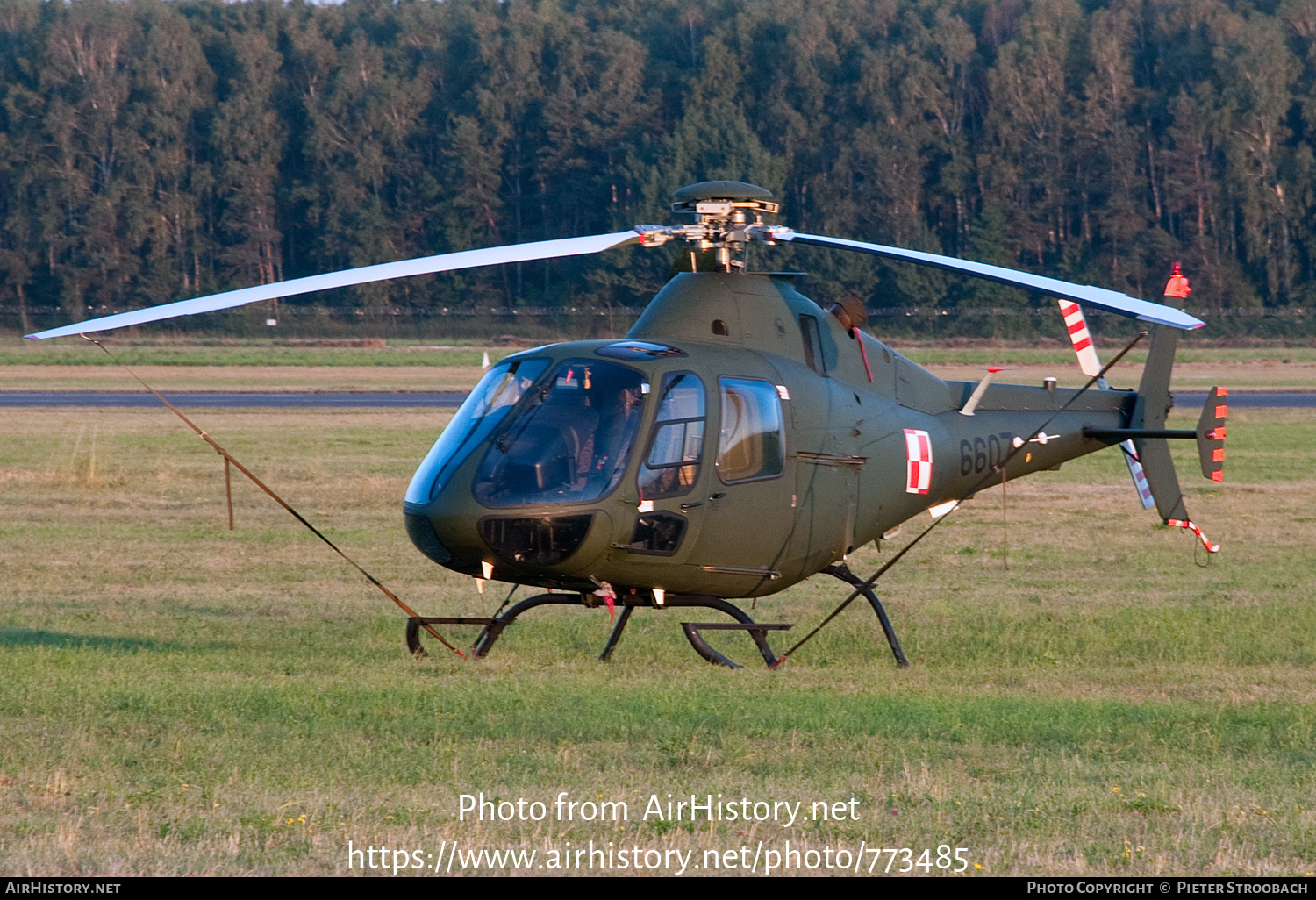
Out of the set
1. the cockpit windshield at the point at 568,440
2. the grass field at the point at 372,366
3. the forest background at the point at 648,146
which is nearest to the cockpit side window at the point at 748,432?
the cockpit windshield at the point at 568,440

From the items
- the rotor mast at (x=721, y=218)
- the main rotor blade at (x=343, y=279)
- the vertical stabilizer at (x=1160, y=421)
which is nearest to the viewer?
the main rotor blade at (x=343, y=279)

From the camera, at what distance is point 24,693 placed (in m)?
8.31

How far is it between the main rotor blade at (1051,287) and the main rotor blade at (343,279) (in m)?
1.43

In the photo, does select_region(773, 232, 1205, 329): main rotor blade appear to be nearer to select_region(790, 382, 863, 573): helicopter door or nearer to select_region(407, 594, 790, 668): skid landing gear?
select_region(790, 382, 863, 573): helicopter door

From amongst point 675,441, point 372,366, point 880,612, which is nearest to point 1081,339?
point 880,612

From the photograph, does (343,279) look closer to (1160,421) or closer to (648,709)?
(648,709)

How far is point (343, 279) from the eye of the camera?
821cm

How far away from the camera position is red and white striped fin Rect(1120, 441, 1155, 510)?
12.9m

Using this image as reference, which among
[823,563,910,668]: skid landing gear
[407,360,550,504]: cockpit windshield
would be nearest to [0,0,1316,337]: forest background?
[823,563,910,668]: skid landing gear

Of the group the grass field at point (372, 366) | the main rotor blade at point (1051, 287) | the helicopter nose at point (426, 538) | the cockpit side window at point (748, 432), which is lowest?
the grass field at point (372, 366)

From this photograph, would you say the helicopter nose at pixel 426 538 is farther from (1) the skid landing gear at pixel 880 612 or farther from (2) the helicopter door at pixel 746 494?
(1) the skid landing gear at pixel 880 612

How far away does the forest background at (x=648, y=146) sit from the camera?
67500 millimetres
